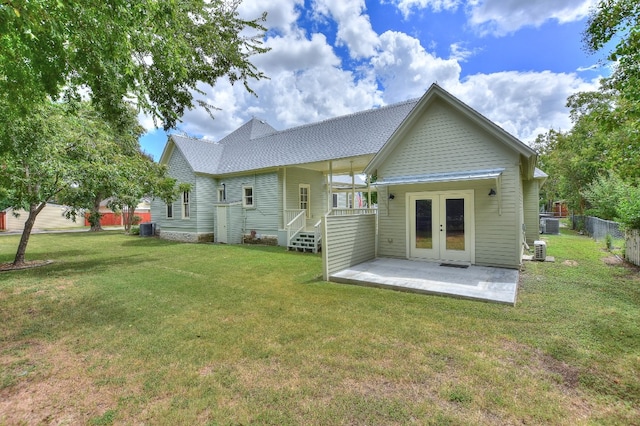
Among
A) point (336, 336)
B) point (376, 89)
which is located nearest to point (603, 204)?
point (376, 89)

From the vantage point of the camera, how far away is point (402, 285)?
21.8ft

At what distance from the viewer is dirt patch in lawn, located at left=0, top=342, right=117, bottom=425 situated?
2703 mm

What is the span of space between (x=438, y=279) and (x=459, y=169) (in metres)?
3.78

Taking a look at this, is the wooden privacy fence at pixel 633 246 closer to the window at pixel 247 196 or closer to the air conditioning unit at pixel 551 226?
the air conditioning unit at pixel 551 226

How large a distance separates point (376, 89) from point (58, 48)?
1562cm

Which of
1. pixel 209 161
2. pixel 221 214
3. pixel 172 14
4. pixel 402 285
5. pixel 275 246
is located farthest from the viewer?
pixel 209 161

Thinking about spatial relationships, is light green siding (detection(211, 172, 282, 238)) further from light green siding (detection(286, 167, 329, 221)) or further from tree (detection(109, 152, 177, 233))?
tree (detection(109, 152, 177, 233))

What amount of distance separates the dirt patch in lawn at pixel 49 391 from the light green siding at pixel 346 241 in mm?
5249

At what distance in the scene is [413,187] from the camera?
31.7 feet

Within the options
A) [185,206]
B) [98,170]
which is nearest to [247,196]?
[185,206]

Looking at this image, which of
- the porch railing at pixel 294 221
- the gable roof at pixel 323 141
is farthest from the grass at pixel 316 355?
the porch railing at pixel 294 221

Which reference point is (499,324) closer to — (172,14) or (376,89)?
(172,14)

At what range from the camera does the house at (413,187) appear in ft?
27.3

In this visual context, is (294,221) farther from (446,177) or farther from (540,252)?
(540,252)
